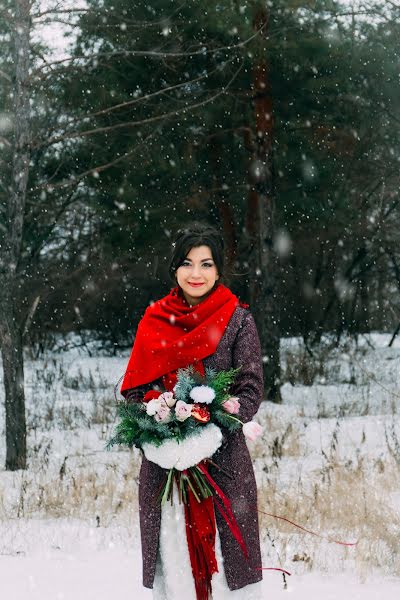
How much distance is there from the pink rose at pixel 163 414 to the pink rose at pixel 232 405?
8.3 inches

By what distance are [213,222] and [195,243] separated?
11.3m

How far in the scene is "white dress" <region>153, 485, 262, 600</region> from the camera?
2.89m

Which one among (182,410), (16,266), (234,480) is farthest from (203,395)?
(16,266)

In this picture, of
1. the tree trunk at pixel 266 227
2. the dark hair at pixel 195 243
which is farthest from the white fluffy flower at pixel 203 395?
the tree trunk at pixel 266 227

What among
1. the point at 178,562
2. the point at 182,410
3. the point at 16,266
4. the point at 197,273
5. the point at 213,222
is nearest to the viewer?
the point at 182,410

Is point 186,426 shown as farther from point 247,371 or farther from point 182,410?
point 247,371

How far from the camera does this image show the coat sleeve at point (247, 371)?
2.92 meters

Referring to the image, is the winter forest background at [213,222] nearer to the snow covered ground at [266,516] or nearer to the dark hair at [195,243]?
the snow covered ground at [266,516]

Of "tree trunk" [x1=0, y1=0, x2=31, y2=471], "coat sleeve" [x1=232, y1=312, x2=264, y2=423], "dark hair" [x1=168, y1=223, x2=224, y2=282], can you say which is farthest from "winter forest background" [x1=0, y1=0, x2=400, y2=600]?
"dark hair" [x1=168, y1=223, x2=224, y2=282]

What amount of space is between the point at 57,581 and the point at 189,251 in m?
2.21

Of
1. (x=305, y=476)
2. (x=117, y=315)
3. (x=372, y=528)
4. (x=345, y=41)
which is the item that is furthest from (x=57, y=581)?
(x=117, y=315)

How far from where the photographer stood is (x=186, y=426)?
284 centimetres

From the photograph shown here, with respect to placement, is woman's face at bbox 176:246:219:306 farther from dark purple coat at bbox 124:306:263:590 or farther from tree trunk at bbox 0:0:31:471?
tree trunk at bbox 0:0:31:471

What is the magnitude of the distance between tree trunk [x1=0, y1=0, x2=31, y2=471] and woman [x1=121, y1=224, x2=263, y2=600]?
4.25m
